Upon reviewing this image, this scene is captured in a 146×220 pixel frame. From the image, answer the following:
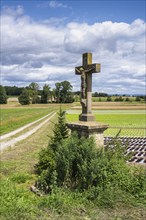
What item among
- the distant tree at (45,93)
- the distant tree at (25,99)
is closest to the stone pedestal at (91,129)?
the distant tree at (45,93)

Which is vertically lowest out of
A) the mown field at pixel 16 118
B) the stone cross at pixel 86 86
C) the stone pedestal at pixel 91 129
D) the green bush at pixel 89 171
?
the mown field at pixel 16 118

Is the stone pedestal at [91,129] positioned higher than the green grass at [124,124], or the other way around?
the stone pedestal at [91,129]

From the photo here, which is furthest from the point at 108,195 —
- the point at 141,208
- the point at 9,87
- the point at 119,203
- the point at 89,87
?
the point at 9,87

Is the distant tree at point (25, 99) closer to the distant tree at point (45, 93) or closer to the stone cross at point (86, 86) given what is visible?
the distant tree at point (45, 93)

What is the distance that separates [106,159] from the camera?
627 cm

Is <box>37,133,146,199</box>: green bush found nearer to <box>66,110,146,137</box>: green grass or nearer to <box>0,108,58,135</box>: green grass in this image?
<box>66,110,146,137</box>: green grass

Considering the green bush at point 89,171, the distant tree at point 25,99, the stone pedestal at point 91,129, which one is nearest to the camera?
the green bush at point 89,171

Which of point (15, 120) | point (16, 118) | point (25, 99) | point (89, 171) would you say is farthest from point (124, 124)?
point (25, 99)

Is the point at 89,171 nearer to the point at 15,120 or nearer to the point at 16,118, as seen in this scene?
the point at 15,120

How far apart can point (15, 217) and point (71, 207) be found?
3.44 ft

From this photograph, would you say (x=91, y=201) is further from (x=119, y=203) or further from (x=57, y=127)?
(x=57, y=127)

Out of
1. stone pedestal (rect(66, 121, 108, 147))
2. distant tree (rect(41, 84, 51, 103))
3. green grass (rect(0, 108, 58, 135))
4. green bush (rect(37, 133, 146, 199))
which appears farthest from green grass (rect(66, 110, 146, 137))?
distant tree (rect(41, 84, 51, 103))

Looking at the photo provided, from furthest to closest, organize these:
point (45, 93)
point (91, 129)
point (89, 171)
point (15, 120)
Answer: point (45, 93), point (15, 120), point (91, 129), point (89, 171)

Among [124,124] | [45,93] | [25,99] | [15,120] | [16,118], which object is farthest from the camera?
[45,93]
